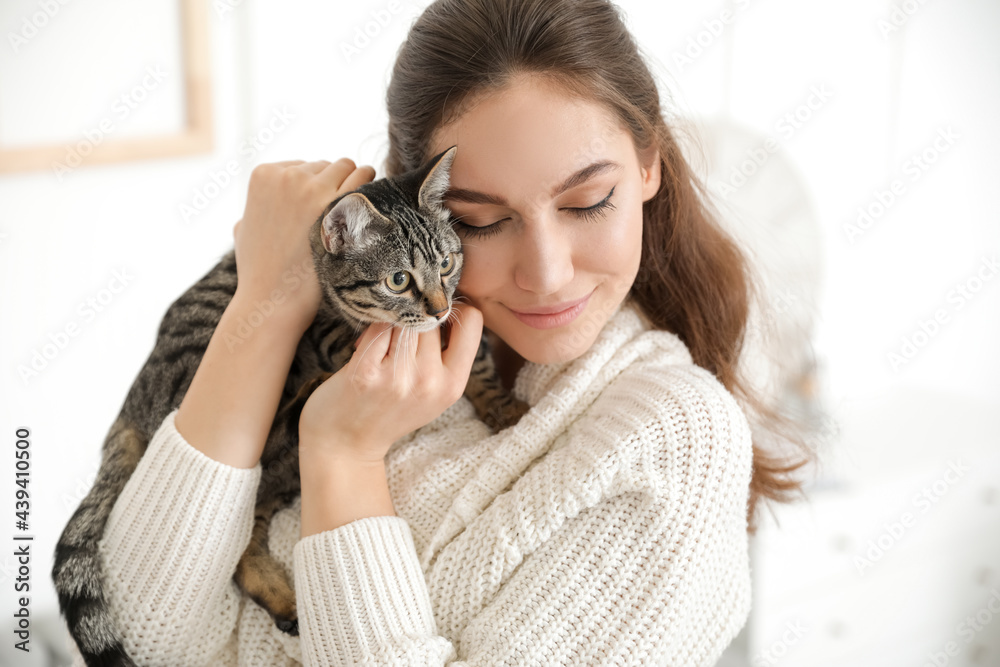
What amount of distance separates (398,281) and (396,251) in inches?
2.0

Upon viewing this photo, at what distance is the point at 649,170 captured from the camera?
124 cm

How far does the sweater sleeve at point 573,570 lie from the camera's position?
97 centimetres

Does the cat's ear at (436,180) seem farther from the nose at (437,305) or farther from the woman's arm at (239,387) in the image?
the woman's arm at (239,387)

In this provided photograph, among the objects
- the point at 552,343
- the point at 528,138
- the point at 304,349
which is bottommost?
the point at 304,349

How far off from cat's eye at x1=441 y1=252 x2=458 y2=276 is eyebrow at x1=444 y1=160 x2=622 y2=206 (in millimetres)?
129

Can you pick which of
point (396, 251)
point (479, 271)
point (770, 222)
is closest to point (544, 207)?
point (479, 271)

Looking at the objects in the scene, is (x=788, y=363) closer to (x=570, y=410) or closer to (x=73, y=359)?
(x=570, y=410)

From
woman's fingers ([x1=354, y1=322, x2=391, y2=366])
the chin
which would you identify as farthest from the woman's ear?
woman's fingers ([x1=354, y1=322, x2=391, y2=366])

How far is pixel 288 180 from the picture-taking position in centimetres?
126

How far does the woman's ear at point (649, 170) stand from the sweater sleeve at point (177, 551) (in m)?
0.81

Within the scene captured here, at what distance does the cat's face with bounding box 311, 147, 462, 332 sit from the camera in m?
1.16

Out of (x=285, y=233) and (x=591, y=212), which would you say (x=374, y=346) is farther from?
(x=591, y=212)

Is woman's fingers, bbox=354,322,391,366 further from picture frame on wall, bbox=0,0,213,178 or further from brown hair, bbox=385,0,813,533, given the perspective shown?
picture frame on wall, bbox=0,0,213,178

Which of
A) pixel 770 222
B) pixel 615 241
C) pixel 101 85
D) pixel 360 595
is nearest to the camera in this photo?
pixel 360 595
